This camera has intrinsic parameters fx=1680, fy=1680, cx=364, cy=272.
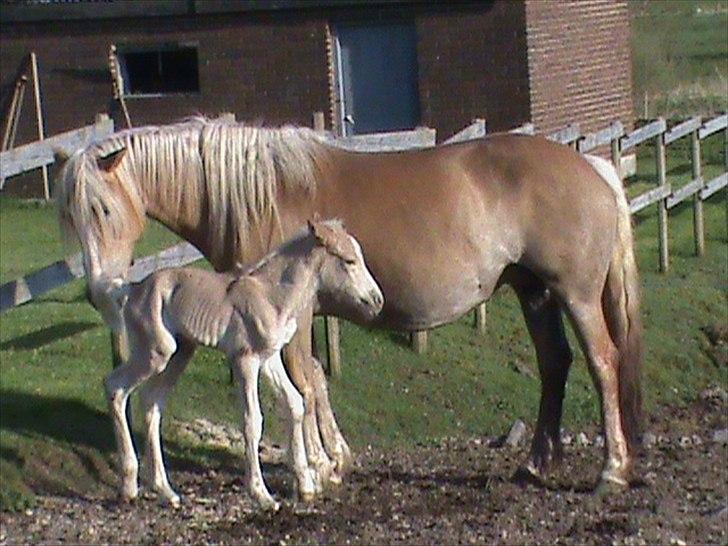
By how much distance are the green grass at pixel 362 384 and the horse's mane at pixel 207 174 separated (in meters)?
1.61

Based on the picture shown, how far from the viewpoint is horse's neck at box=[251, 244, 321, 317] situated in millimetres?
7316

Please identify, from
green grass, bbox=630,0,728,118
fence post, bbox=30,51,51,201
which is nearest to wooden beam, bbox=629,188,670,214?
fence post, bbox=30,51,51,201

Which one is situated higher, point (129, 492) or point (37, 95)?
point (37, 95)

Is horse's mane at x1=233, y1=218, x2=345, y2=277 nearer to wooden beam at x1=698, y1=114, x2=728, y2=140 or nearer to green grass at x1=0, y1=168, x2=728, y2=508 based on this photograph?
green grass at x1=0, y1=168, x2=728, y2=508

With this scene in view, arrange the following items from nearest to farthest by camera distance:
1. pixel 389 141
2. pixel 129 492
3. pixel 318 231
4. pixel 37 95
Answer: pixel 318 231 < pixel 129 492 < pixel 389 141 < pixel 37 95

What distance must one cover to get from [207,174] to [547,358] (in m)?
2.16

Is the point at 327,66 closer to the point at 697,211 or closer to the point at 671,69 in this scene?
the point at 697,211

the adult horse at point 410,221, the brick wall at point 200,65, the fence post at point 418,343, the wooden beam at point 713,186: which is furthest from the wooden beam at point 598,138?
the brick wall at point 200,65

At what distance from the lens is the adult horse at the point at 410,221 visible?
25.1ft

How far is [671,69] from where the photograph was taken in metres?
30.9

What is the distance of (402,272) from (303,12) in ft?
45.2

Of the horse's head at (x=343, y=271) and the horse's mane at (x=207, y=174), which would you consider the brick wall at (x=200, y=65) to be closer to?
the horse's mane at (x=207, y=174)

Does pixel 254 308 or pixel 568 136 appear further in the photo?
pixel 568 136

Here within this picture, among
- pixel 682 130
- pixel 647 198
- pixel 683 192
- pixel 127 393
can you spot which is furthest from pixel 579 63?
pixel 127 393
